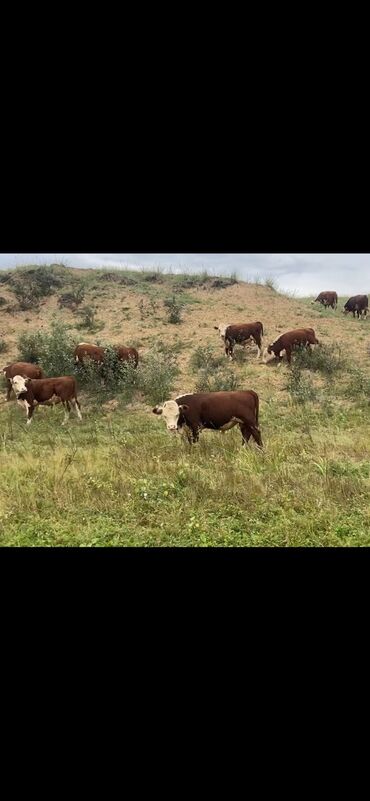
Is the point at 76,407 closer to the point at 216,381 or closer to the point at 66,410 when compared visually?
the point at 66,410

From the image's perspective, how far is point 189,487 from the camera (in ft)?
19.9

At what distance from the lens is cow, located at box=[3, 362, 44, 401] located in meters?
10.8

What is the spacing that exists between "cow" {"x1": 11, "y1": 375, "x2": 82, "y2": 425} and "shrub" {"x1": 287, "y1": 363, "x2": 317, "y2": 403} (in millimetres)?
4805

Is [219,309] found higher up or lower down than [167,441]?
higher up

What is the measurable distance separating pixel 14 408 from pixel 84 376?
190 cm

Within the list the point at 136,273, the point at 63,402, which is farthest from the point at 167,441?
the point at 136,273

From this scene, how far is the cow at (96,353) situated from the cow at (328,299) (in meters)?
7.88

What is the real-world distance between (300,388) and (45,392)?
18.9 ft

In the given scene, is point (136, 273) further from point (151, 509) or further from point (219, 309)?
point (151, 509)

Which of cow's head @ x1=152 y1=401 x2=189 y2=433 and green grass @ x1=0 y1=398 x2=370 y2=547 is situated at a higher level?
cow's head @ x1=152 y1=401 x2=189 y2=433

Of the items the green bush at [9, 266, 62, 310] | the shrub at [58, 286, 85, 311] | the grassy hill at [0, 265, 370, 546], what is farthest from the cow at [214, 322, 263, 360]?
the green bush at [9, 266, 62, 310]

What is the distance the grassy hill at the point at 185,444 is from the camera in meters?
5.21

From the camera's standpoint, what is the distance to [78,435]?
917 centimetres

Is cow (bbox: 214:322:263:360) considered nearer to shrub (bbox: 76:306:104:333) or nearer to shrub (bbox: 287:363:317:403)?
shrub (bbox: 287:363:317:403)
